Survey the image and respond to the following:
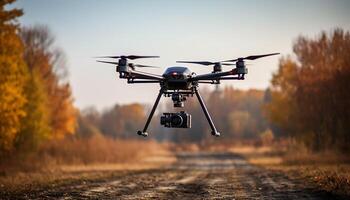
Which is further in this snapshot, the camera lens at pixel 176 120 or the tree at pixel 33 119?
the tree at pixel 33 119

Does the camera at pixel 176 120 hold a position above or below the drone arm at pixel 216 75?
below

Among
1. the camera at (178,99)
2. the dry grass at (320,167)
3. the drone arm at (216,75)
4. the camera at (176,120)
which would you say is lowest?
the dry grass at (320,167)

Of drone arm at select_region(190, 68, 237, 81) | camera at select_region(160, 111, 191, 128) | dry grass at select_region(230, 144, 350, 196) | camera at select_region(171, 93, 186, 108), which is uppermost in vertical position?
drone arm at select_region(190, 68, 237, 81)

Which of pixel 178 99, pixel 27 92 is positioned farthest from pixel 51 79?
pixel 178 99

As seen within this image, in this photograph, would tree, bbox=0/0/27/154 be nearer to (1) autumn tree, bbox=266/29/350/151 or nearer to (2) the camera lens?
(2) the camera lens

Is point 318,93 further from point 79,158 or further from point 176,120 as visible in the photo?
point 176,120

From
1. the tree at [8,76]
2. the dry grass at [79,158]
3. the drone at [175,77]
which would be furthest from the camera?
the dry grass at [79,158]

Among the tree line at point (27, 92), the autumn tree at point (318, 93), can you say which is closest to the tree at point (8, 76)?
the tree line at point (27, 92)

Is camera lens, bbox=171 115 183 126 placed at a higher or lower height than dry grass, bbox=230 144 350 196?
higher

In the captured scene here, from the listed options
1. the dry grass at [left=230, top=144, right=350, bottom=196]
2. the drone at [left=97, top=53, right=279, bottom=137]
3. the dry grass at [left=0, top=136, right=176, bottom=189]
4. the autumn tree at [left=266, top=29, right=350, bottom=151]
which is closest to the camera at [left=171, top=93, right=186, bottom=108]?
the drone at [left=97, top=53, right=279, bottom=137]

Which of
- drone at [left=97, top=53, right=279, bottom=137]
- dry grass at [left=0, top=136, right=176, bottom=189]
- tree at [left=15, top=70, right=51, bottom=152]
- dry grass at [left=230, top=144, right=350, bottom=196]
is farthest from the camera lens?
tree at [left=15, top=70, right=51, bottom=152]

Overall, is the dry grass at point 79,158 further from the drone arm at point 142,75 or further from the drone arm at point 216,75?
the drone arm at point 216,75

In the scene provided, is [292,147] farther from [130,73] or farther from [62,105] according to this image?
[130,73]

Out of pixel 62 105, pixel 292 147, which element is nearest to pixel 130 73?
pixel 292 147
